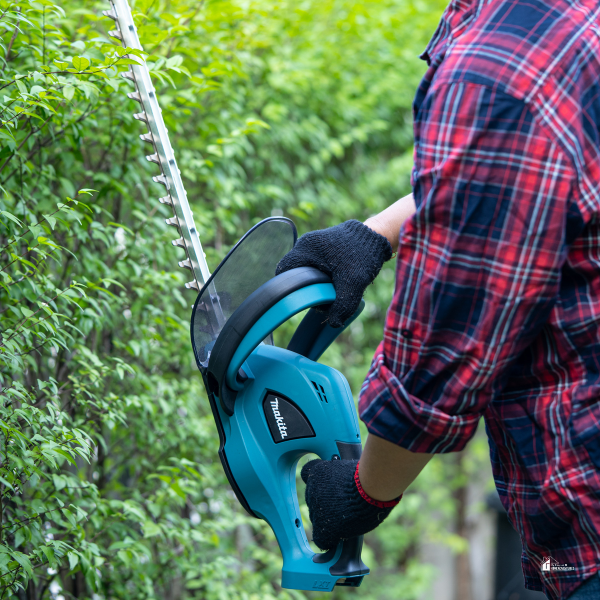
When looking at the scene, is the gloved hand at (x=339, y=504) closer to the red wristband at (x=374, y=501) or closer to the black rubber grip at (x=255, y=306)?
the red wristband at (x=374, y=501)

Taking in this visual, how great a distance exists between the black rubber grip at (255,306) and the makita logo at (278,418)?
152mm

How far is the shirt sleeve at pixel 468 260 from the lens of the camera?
29.3 inches

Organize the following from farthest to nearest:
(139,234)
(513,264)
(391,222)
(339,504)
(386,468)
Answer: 1. (139,234)
2. (391,222)
3. (339,504)
4. (386,468)
5. (513,264)

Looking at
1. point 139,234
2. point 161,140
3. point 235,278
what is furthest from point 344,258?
point 139,234

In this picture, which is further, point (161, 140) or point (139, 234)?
point (139, 234)

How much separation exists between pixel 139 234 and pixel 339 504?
4.18 ft

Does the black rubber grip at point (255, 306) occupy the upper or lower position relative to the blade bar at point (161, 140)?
lower

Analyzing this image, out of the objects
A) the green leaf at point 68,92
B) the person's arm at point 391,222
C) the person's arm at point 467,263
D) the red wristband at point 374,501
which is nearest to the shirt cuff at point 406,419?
the person's arm at point 467,263

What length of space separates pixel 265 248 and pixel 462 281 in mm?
678

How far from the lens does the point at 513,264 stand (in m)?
0.76

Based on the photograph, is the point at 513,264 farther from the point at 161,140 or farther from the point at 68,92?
the point at 68,92

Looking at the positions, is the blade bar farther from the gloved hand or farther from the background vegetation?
the gloved hand

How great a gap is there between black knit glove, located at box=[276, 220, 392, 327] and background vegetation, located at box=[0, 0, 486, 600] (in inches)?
23.8

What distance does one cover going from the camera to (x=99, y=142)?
1.97 metres
